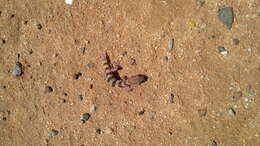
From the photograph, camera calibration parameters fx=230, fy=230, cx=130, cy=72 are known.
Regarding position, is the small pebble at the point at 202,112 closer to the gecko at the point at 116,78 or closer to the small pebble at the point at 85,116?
the gecko at the point at 116,78

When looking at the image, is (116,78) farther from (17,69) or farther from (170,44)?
(17,69)

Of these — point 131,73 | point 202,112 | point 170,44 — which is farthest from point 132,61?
point 202,112

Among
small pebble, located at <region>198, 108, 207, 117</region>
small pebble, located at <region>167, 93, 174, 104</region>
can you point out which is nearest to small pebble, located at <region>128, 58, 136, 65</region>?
small pebble, located at <region>167, 93, 174, 104</region>

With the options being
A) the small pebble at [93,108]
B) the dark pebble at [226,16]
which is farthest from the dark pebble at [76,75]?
the dark pebble at [226,16]

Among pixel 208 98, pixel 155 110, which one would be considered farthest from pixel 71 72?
pixel 208 98

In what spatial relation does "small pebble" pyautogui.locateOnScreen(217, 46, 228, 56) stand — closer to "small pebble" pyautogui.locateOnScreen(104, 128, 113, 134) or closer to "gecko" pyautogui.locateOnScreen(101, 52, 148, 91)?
"gecko" pyautogui.locateOnScreen(101, 52, 148, 91)

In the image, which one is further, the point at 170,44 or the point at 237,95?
the point at 170,44

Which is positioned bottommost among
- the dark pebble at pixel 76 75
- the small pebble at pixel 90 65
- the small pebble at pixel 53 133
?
the small pebble at pixel 53 133

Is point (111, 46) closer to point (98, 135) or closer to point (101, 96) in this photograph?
point (101, 96)
